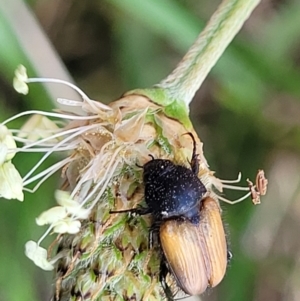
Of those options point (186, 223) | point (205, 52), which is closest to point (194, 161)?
point (186, 223)

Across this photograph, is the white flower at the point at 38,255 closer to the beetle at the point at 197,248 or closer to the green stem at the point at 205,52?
the beetle at the point at 197,248

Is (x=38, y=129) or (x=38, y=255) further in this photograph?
(x=38, y=129)

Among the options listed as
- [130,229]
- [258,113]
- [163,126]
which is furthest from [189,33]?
[130,229]

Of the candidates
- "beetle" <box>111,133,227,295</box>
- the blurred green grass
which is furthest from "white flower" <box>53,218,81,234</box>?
the blurred green grass

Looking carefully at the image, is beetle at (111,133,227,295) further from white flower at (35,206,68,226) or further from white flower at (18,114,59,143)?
white flower at (18,114,59,143)

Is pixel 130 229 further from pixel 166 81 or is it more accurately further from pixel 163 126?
pixel 166 81

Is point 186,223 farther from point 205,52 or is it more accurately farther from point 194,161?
point 205,52

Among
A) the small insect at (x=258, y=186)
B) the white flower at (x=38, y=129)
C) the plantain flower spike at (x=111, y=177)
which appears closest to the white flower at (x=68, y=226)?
the plantain flower spike at (x=111, y=177)
